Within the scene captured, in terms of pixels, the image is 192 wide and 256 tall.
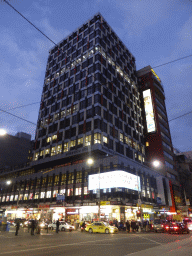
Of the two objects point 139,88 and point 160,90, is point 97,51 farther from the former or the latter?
point 160,90

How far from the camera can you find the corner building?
150ft

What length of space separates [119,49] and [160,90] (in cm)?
2500

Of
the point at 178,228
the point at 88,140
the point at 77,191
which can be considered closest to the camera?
the point at 178,228

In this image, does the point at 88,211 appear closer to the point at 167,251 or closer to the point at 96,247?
the point at 96,247

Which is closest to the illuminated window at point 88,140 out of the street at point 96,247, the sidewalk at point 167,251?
the street at point 96,247

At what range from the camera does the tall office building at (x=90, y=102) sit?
55156mm

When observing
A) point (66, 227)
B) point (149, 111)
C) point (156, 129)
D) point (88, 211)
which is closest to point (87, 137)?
point (88, 211)

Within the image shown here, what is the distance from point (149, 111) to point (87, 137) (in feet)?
106

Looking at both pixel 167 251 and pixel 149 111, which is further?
pixel 149 111

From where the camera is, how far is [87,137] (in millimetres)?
53719

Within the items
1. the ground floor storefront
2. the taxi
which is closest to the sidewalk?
the taxi

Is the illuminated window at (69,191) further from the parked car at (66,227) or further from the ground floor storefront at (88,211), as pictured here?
the parked car at (66,227)

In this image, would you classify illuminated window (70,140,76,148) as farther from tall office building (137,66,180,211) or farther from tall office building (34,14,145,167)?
tall office building (137,66,180,211)

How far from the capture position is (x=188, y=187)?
8500cm
